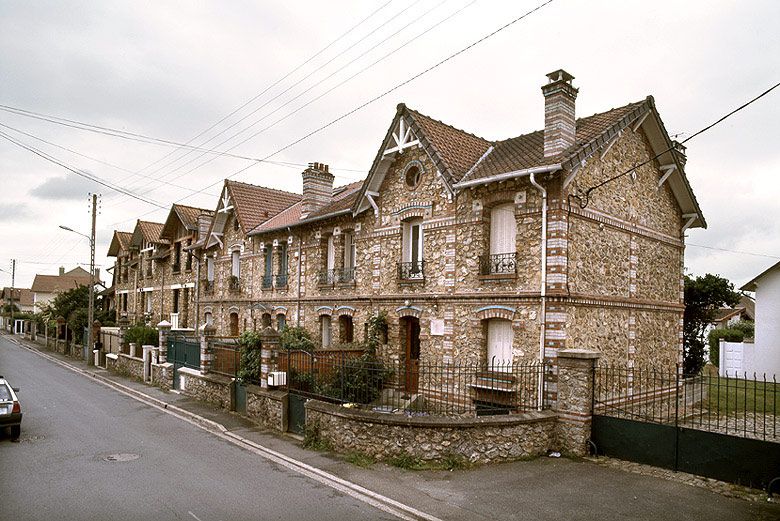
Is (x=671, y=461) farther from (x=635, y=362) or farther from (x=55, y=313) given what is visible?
(x=55, y=313)

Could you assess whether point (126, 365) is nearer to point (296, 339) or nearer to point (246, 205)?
point (246, 205)

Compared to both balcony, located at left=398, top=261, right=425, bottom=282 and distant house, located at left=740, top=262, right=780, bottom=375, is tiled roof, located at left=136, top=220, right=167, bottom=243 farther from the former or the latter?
distant house, located at left=740, top=262, right=780, bottom=375

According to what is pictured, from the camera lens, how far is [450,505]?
27.9 feet

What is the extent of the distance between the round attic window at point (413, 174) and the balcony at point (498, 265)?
3.67m

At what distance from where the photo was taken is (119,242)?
4172 cm

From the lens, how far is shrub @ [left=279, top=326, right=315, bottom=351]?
17.9 meters

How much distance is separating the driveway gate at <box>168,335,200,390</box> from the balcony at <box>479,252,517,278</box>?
35.6ft

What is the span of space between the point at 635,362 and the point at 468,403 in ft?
16.6

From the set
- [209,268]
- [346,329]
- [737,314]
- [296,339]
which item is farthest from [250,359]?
[737,314]

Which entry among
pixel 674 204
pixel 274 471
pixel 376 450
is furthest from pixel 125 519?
pixel 674 204

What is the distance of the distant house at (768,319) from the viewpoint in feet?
85.2

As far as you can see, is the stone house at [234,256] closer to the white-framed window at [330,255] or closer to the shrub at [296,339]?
the white-framed window at [330,255]

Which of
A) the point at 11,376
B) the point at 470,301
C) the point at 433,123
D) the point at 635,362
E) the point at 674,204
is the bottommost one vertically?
the point at 11,376

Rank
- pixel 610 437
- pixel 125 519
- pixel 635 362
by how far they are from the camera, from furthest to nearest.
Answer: pixel 635 362, pixel 610 437, pixel 125 519
